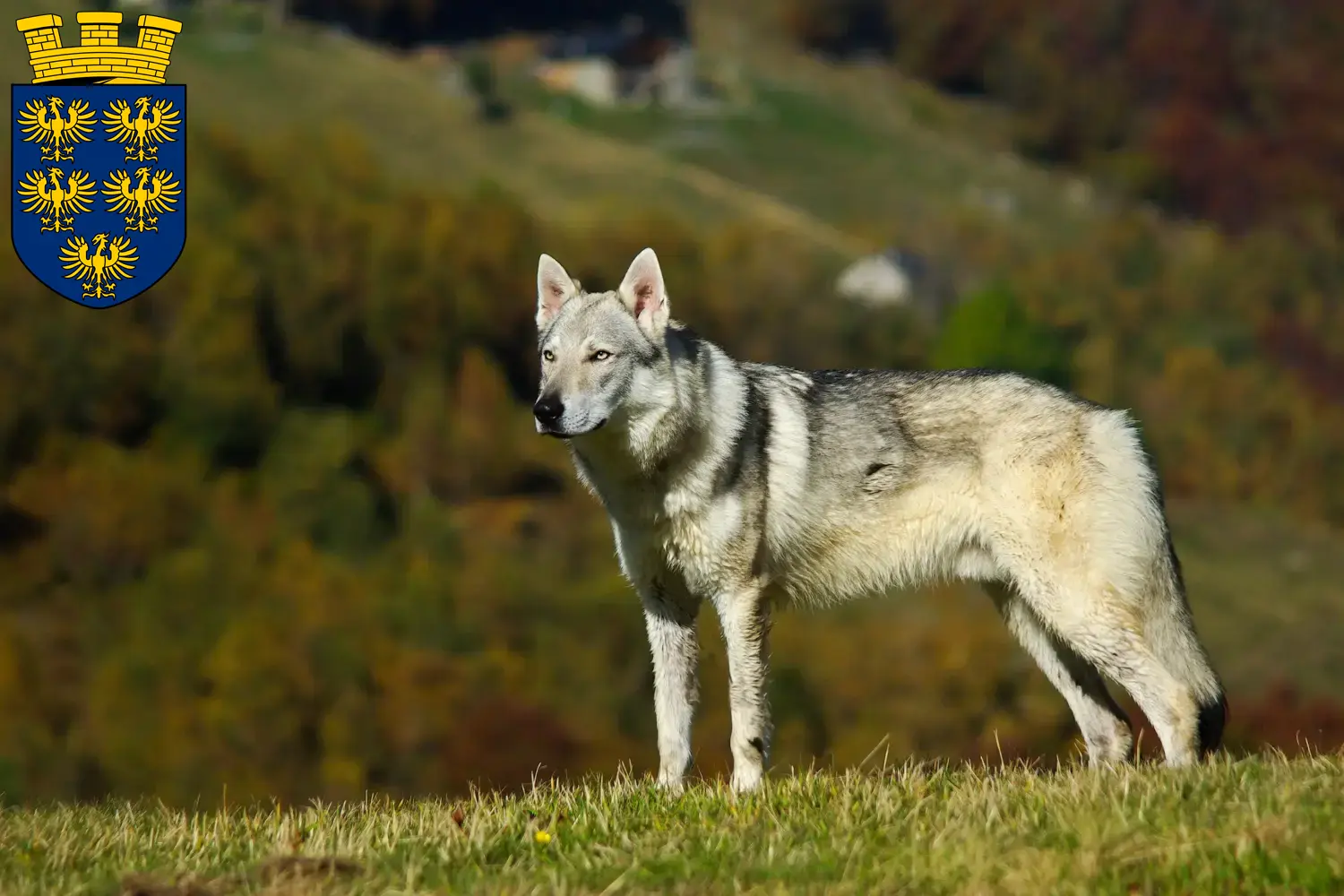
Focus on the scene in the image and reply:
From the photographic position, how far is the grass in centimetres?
587

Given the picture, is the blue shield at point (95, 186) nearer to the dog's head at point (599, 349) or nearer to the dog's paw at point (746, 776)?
the dog's head at point (599, 349)

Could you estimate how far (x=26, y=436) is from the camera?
243ft

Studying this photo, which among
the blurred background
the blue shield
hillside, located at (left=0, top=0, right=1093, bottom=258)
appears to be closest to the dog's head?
the blue shield

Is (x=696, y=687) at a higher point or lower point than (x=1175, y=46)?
higher

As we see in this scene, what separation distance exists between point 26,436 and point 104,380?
168 inches

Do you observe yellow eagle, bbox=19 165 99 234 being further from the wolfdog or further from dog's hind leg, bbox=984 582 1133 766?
dog's hind leg, bbox=984 582 1133 766

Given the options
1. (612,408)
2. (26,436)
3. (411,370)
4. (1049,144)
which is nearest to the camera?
(612,408)

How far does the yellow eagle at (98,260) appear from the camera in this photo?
2405 cm

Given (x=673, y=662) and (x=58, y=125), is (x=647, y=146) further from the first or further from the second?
(x=673, y=662)

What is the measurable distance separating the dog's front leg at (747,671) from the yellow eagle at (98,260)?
15.1m

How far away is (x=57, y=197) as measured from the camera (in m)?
→ 24.6

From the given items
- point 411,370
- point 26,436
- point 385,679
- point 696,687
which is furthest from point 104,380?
point 696,687

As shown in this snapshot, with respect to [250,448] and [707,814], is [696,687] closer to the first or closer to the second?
[707,814]

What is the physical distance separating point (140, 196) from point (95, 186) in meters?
0.88
